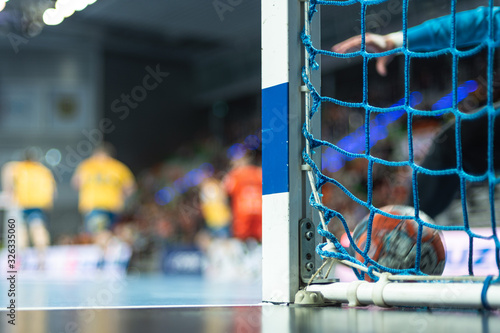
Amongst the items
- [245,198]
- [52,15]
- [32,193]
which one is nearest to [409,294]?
[245,198]

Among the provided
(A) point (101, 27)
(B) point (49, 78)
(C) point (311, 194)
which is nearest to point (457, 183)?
(C) point (311, 194)

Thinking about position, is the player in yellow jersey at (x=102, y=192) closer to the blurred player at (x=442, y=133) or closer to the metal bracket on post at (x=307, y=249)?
the blurred player at (x=442, y=133)

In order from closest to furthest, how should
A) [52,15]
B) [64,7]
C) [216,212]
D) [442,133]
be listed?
[442,133] < [64,7] < [216,212] < [52,15]

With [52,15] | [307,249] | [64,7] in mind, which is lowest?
[307,249]

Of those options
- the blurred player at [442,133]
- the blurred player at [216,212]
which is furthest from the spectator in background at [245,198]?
the blurred player at [442,133]

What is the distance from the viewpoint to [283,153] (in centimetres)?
204

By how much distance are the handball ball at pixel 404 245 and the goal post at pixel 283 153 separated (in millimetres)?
206

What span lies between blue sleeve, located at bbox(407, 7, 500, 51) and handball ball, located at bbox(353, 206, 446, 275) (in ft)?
1.95

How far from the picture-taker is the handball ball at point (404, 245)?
2025 mm

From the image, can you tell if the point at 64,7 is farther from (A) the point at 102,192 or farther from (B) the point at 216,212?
(B) the point at 216,212

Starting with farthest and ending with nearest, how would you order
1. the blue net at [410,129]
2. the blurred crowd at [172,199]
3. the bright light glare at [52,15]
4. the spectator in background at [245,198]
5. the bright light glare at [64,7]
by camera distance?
the bright light glare at [52,15], the bright light glare at [64,7], the blurred crowd at [172,199], the spectator in background at [245,198], the blue net at [410,129]

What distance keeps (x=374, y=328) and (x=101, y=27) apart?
12.1 metres

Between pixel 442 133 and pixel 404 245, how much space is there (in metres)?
0.54

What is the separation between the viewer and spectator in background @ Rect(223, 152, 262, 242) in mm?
7309
